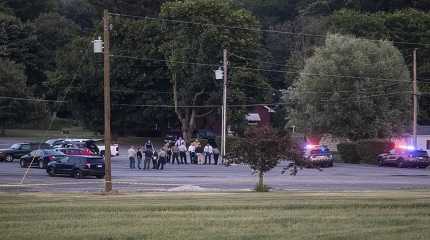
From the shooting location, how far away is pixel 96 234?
16.3 metres

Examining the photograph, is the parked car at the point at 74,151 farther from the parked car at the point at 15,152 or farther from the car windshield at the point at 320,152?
the car windshield at the point at 320,152

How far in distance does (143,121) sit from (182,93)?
6376 mm

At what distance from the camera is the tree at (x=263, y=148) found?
3781cm

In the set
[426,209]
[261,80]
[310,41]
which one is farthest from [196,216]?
[310,41]

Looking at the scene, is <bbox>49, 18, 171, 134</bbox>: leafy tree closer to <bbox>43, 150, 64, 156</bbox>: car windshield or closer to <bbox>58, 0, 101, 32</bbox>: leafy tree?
<bbox>43, 150, 64, 156</bbox>: car windshield

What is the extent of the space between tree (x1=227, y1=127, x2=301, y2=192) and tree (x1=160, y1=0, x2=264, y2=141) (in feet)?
140

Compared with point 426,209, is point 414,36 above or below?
above

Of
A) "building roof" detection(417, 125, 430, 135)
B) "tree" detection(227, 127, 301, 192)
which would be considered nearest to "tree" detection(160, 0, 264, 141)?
"building roof" detection(417, 125, 430, 135)

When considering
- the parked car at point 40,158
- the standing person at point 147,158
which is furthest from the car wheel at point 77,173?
the standing person at point 147,158

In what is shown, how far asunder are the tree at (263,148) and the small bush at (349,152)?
33615 millimetres

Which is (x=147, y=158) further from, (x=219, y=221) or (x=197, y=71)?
(x=219, y=221)

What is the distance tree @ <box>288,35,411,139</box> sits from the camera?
7556 cm

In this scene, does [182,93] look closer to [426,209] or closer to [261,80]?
[261,80]

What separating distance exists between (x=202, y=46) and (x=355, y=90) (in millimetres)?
15496
